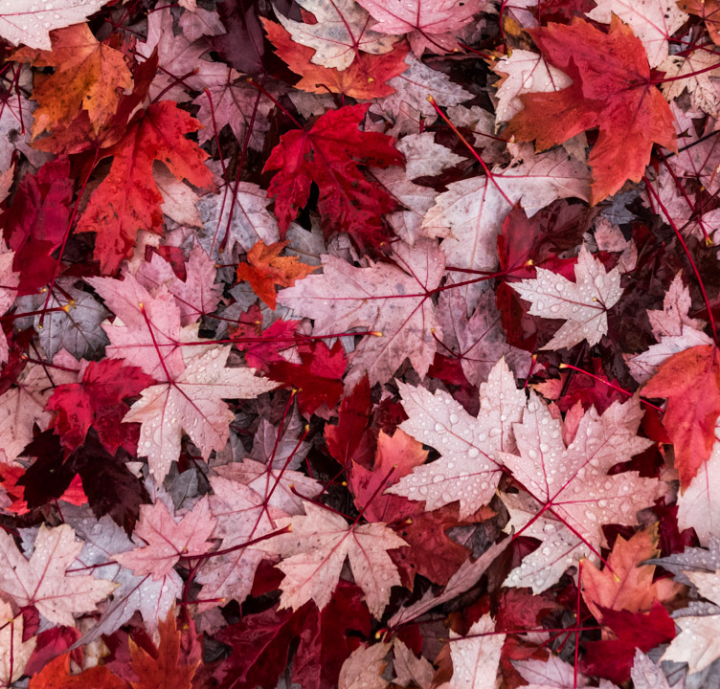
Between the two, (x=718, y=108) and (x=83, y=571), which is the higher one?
(x=718, y=108)

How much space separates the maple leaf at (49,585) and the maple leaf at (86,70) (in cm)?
91

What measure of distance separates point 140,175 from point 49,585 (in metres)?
0.89

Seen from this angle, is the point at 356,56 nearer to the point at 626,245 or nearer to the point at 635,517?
the point at 626,245

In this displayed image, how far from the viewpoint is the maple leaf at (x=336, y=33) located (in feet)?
3.10

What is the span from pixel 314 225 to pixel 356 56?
0.35 metres

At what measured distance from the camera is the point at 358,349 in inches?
40.0

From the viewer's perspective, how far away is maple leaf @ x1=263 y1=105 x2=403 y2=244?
960 millimetres

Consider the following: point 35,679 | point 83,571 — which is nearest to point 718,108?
point 83,571

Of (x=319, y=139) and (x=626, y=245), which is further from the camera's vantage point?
(x=626, y=245)

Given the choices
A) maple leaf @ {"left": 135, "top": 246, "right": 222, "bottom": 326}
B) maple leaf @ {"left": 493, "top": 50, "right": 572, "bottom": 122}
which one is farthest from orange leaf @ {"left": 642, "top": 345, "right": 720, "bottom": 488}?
maple leaf @ {"left": 135, "top": 246, "right": 222, "bottom": 326}

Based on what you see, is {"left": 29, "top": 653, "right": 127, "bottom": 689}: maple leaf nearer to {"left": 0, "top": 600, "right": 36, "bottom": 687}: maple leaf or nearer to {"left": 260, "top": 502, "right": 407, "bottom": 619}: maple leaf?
{"left": 0, "top": 600, "right": 36, "bottom": 687}: maple leaf

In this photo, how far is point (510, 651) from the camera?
3.36ft

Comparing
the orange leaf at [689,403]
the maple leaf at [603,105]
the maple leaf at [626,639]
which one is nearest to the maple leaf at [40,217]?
the maple leaf at [603,105]

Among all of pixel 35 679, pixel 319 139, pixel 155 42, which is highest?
pixel 155 42
